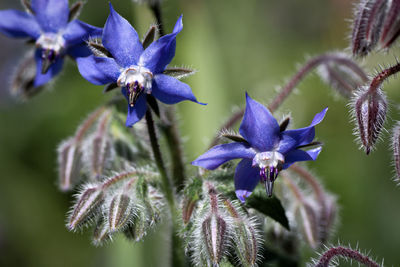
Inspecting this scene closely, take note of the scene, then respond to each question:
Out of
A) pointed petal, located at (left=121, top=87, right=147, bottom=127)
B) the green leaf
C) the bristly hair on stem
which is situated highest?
pointed petal, located at (left=121, top=87, right=147, bottom=127)

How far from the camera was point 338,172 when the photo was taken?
196 inches

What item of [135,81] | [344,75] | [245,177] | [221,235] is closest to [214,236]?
[221,235]

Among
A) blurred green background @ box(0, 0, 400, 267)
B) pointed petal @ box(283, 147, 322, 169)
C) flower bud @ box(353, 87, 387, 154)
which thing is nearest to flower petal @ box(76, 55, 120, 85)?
pointed petal @ box(283, 147, 322, 169)

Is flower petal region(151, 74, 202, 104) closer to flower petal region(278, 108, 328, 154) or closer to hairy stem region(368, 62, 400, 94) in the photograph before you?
flower petal region(278, 108, 328, 154)

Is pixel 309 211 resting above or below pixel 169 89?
below

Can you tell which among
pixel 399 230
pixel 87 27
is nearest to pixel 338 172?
pixel 399 230

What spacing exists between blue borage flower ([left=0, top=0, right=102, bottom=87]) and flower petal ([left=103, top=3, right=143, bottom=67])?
34 centimetres

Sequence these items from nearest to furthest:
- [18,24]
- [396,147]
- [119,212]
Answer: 1. [396,147]
2. [119,212]
3. [18,24]

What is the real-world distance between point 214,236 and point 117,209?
444 mm

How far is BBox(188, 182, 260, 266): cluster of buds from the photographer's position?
216cm

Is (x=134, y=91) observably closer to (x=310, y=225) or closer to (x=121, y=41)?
(x=121, y=41)

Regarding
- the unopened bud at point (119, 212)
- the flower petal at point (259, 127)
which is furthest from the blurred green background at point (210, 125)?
the flower petal at point (259, 127)

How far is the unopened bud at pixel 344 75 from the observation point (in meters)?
2.89

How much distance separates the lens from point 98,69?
2145mm
